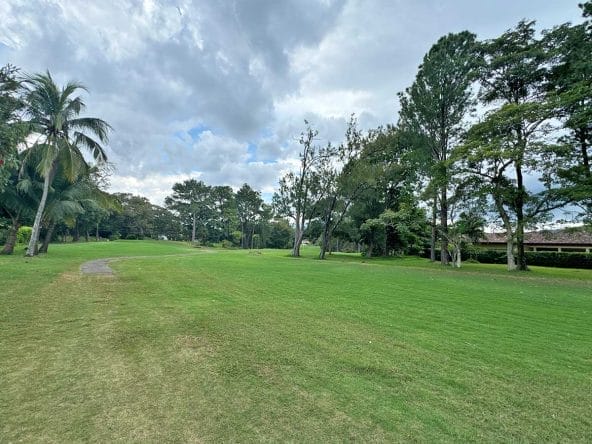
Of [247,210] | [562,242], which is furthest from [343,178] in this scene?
[247,210]

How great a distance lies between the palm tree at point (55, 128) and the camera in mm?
16172

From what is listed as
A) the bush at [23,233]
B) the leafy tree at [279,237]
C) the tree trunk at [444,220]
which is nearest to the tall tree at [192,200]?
the leafy tree at [279,237]

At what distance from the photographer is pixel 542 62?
20.5 metres

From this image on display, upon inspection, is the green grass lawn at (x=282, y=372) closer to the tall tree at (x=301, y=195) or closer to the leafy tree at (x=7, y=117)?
the leafy tree at (x=7, y=117)

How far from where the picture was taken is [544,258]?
30250 millimetres

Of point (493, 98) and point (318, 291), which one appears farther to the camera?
point (493, 98)

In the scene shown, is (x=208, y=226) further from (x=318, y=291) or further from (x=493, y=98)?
(x=318, y=291)

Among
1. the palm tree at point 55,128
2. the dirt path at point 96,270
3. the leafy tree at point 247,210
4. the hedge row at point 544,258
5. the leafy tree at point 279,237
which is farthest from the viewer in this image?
the leafy tree at point 279,237

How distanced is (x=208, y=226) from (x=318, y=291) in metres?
66.7

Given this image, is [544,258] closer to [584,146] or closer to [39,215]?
[584,146]

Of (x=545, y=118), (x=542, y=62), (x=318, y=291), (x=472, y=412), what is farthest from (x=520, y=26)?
Answer: (x=472, y=412)

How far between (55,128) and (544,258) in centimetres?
4077

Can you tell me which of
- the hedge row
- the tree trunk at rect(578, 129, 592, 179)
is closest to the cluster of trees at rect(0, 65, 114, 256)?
the tree trunk at rect(578, 129, 592, 179)

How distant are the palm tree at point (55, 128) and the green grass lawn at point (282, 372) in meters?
12.5
